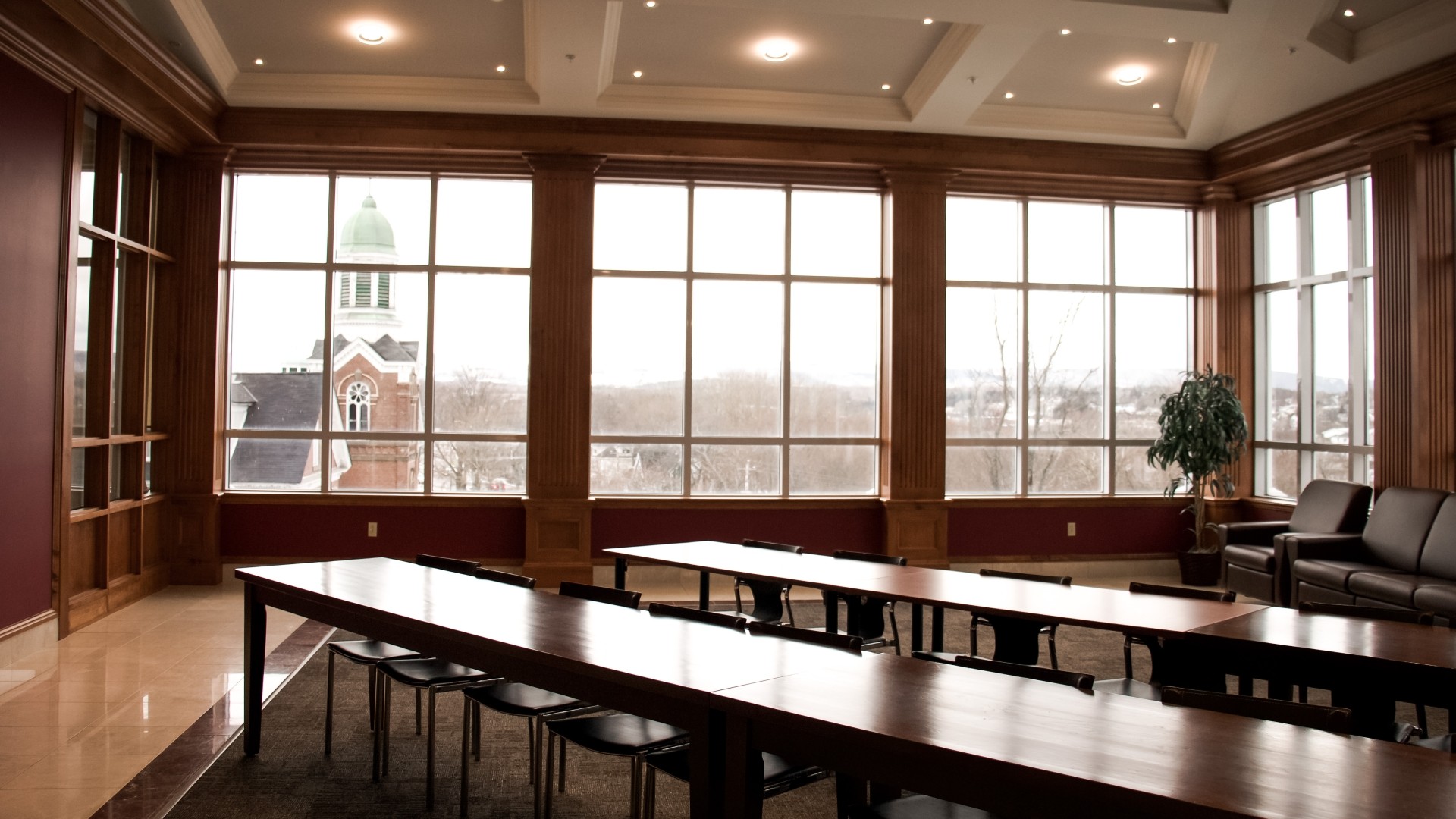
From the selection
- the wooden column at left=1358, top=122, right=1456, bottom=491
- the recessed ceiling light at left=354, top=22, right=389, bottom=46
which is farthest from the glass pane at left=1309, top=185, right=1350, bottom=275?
the recessed ceiling light at left=354, top=22, right=389, bottom=46

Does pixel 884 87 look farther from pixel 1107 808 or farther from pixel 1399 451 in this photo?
pixel 1107 808

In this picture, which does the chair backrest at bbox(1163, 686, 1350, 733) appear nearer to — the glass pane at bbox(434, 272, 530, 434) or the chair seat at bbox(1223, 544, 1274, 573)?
the chair seat at bbox(1223, 544, 1274, 573)

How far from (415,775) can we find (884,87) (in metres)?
6.35

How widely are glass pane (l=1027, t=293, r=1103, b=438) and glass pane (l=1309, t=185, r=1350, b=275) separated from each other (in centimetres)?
179

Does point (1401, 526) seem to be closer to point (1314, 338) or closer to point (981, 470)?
point (1314, 338)

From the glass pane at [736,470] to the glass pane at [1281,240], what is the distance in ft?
15.7

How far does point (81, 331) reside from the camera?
21.4 feet

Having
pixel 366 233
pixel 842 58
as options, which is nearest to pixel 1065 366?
pixel 842 58

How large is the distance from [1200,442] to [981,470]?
1837 mm

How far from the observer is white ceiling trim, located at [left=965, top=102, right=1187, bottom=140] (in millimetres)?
8250

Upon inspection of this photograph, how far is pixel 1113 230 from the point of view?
8992mm

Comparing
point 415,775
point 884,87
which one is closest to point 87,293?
point 415,775

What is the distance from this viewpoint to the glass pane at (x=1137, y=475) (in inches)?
354

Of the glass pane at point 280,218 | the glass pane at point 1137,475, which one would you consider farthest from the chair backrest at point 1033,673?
the glass pane at point 280,218
